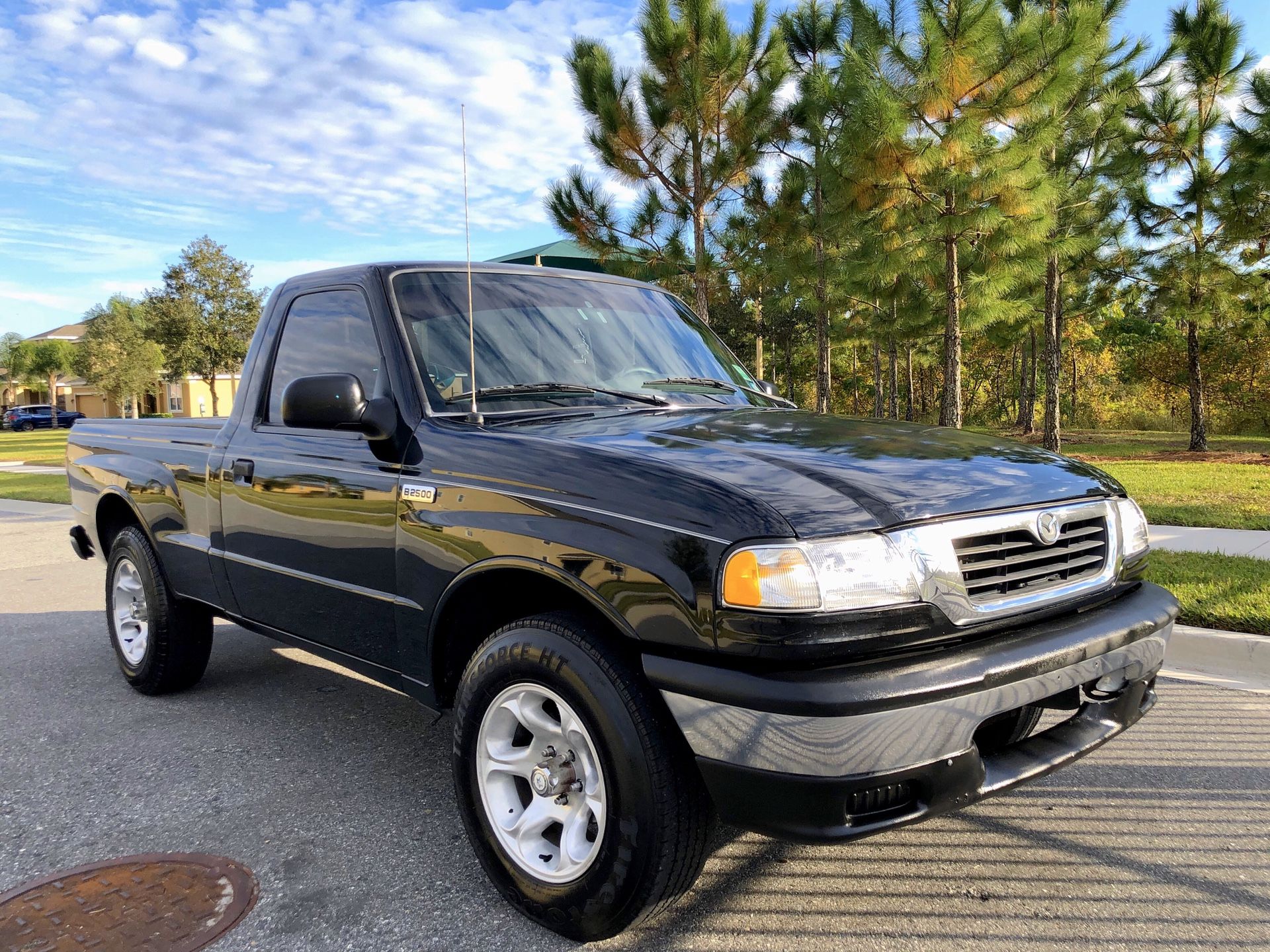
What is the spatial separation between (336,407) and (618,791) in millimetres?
1490

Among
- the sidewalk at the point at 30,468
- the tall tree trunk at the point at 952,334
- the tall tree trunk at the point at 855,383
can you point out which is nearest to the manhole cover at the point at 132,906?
the tall tree trunk at the point at 952,334

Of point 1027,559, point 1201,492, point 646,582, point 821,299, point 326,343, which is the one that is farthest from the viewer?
point 821,299

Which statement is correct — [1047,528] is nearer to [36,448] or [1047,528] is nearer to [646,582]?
[646,582]

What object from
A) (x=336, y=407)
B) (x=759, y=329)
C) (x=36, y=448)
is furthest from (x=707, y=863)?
(x=36, y=448)

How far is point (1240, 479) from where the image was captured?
12414 mm

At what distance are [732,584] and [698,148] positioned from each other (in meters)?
18.7

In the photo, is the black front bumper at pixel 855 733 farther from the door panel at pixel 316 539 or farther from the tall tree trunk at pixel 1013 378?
the tall tree trunk at pixel 1013 378

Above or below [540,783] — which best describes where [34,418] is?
above

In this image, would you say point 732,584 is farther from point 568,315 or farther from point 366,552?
point 568,315

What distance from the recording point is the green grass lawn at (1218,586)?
5164 millimetres

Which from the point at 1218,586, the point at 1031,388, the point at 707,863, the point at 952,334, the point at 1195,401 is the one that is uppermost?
the point at 952,334

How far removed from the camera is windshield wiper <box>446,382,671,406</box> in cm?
317

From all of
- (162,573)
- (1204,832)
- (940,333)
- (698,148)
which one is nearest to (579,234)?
(698,148)

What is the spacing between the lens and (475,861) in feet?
9.91
